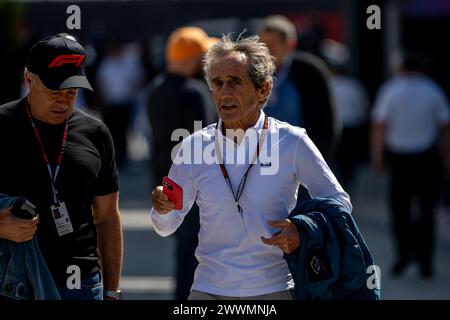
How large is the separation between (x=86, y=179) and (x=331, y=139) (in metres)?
2.54

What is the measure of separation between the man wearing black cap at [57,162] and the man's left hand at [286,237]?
0.75 metres

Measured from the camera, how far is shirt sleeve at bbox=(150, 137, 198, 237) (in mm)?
4555

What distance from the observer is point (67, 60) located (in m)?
4.50

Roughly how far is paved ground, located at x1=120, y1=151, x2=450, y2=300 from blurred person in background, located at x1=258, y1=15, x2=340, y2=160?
2404 millimetres

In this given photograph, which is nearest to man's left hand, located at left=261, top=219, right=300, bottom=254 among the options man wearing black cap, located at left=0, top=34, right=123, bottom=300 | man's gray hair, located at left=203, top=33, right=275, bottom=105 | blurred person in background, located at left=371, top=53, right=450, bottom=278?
man's gray hair, located at left=203, top=33, right=275, bottom=105

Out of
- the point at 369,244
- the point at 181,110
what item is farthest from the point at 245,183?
the point at 369,244

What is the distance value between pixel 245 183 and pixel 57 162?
71cm

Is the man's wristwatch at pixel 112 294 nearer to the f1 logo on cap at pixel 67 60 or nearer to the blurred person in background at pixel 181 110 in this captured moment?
the f1 logo on cap at pixel 67 60

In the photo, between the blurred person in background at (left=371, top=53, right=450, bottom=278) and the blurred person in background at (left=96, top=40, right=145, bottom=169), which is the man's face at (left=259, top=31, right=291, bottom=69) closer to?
the blurred person in background at (left=371, top=53, right=450, bottom=278)

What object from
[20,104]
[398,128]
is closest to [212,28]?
[398,128]

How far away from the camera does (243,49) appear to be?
4.50 metres

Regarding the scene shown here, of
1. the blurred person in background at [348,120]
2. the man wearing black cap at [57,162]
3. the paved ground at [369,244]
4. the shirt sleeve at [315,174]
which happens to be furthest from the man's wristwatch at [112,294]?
the blurred person in background at [348,120]

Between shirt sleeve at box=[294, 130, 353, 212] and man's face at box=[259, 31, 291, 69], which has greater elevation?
man's face at box=[259, 31, 291, 69]

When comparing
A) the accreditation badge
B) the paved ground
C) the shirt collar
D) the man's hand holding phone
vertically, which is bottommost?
the paved ground
